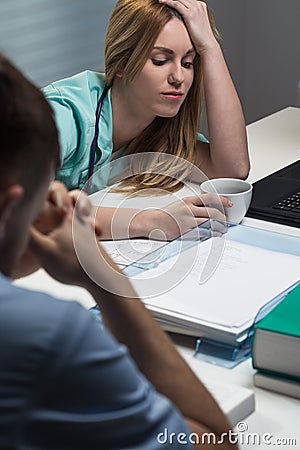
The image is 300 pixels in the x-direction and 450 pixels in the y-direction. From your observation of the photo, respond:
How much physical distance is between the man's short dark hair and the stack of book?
0.45 m

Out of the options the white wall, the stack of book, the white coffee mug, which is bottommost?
the white wall

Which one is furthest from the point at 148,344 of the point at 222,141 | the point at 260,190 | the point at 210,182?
the point at 222,141

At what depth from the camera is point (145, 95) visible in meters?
1.87

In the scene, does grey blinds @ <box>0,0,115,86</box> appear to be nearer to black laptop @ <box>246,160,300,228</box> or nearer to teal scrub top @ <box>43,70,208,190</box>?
teal scrub top @ <box>43,70,208,190</box>

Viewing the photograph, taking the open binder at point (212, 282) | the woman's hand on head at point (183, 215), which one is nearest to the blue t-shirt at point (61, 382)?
the open binder at point (212, 282)

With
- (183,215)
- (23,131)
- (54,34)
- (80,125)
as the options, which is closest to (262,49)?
(54,34)

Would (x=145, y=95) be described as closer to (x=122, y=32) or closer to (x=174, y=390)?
(x=122, y=32)

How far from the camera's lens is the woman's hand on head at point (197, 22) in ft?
6.06

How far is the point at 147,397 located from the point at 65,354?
0.10 m

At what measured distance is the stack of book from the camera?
40.9 inches

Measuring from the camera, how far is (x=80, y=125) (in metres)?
1.85

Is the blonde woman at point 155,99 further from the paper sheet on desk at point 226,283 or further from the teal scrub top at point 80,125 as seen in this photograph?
the paper sheet on desk at point 226,283

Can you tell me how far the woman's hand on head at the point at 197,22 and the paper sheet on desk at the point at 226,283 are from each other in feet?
2.00

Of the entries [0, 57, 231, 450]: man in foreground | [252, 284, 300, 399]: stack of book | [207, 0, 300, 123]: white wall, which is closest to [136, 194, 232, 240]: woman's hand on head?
[252, 284, 300, 399]: stack of book
